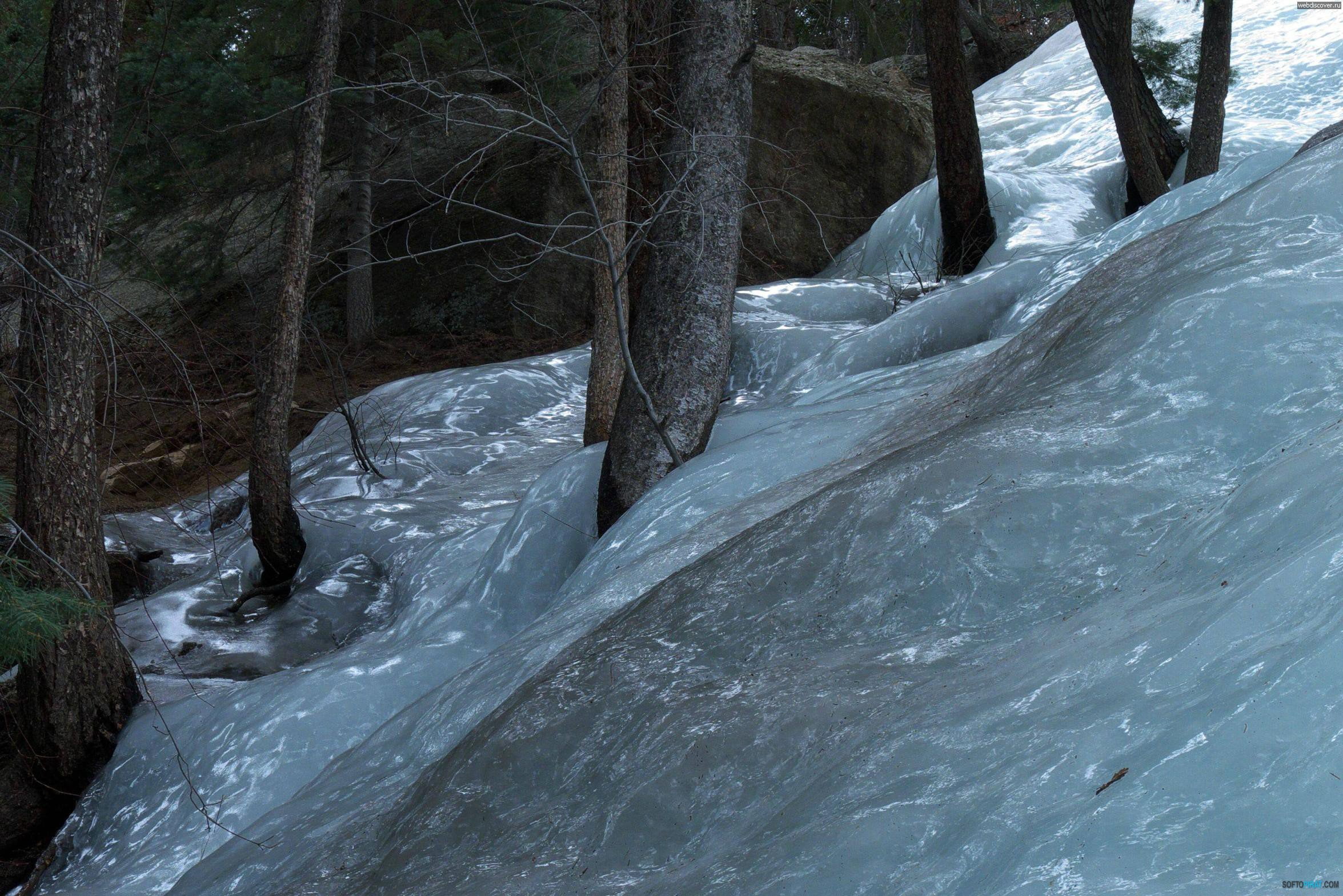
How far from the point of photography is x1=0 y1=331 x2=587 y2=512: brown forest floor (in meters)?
10.9

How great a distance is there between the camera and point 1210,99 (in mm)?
9430

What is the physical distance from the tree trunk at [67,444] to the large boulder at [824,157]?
8728 mm

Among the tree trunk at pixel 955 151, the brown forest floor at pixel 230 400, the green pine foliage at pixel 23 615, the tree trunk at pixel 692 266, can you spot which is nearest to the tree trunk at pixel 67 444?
the green pine foliage at pixel 23 615

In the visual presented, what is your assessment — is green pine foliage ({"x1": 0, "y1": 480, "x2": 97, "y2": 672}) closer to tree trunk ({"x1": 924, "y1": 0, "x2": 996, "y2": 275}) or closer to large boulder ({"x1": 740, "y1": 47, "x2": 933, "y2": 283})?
tree trunk ({"x1": 924, "y1": 0, "x2": 996, "y2": 275})

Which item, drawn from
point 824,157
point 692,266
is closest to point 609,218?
point 692,266

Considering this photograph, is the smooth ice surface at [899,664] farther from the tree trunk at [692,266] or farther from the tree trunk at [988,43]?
the tree trunk at [988,43]

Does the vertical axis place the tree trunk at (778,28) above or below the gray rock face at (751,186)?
above

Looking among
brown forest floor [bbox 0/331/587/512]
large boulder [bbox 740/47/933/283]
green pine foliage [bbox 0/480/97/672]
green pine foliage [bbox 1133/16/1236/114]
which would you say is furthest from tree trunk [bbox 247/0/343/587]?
green pine foliage [bbox 1133/16/1236/114]

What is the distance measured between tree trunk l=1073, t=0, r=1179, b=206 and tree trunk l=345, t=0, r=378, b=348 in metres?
7.09

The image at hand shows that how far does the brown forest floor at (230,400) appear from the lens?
10.9 m

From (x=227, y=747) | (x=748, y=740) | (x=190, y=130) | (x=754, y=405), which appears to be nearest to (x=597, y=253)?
(x=754, y=405)

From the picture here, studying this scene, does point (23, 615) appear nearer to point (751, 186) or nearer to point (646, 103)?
point (646, 103)

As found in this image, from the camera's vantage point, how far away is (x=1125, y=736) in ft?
6.49

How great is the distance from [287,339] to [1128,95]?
7227 mm
